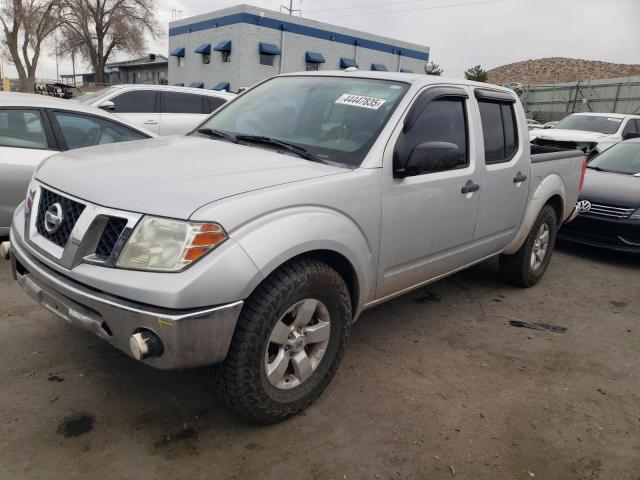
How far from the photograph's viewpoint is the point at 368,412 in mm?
2820

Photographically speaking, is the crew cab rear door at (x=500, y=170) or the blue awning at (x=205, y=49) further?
the blue awning at (x=205, y=49)

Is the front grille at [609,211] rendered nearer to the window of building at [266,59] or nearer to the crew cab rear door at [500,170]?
the crew cab rear door at [500,170]

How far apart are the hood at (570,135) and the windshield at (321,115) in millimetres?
9300

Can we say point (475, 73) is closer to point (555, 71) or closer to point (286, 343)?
point (555, 71)

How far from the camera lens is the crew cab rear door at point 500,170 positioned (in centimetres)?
390

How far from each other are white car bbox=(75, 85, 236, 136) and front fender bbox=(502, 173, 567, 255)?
554cm

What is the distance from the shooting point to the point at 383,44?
3312 cm

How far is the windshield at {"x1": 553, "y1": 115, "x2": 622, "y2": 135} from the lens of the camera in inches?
498

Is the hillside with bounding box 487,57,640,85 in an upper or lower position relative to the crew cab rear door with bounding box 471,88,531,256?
upper

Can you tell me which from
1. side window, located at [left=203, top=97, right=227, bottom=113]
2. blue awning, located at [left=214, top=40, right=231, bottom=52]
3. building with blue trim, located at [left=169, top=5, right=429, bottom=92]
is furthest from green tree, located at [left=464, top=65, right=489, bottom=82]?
side window, located at [left=203, top=97, right=227, bottom=113]

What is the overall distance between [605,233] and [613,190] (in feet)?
1.97

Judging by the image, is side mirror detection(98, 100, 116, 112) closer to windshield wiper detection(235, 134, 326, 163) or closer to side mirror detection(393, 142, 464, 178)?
windshield wiper detection(235, 134, 326, 163)

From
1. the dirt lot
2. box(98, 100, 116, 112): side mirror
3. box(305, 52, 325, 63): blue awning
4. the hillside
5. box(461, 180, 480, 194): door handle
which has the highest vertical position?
the hillside

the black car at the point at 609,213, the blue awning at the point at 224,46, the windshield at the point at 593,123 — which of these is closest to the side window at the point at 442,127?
the black car at the point at 609,213
